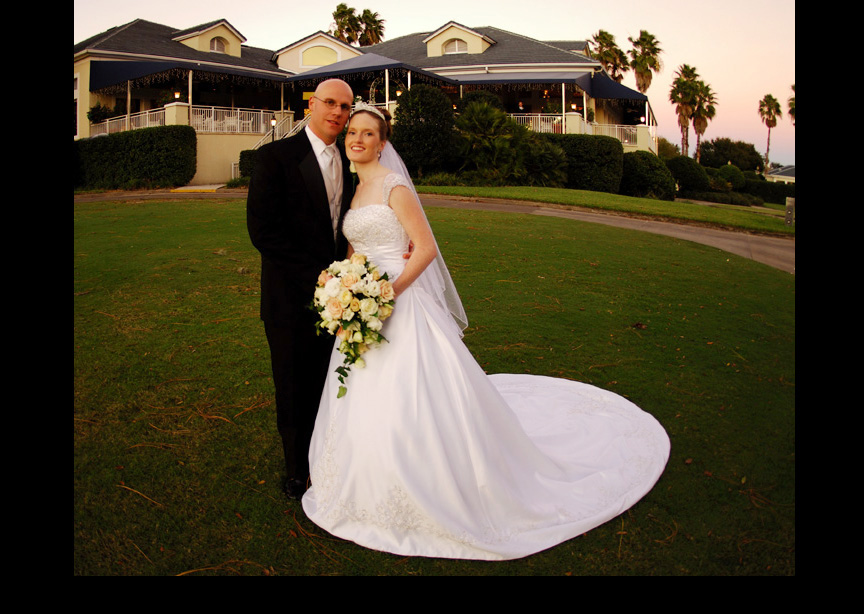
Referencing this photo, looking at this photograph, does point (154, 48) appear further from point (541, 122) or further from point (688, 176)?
point (688, 176)

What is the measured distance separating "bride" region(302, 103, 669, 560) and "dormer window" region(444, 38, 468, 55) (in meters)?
33.9

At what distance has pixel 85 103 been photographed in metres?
29.9

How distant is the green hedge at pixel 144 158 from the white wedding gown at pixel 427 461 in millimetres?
22288

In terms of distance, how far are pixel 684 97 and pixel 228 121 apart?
40161 millimetres

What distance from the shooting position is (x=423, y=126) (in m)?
22.5

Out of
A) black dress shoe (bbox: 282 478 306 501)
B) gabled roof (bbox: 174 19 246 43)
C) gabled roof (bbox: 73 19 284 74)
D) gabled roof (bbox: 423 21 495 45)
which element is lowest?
black dress shoe (bbox: 282 478 306 501)

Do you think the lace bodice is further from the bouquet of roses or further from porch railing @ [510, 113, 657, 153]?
porch railing @ [510, 113, 657, 153]

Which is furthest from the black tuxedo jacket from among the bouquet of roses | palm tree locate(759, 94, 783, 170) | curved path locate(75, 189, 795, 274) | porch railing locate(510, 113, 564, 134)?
palm tree locate(759, 94, 783, 170)

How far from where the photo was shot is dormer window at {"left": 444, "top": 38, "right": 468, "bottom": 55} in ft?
116

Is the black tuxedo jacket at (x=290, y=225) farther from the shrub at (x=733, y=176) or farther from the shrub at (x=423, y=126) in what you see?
the shrub at (x=733, y=176)
